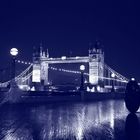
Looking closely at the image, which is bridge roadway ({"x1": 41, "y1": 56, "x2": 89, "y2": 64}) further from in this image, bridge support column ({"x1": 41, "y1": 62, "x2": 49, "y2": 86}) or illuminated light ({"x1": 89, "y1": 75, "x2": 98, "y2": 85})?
illuminated light ({"x1": 89, "y1": 75, "x2": 98, "y2": 85})

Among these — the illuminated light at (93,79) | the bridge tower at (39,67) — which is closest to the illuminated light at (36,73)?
the bridge tower at (39,67)

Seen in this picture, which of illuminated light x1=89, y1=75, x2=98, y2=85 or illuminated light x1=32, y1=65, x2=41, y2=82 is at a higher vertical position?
illuminated light x1=32, y1=65, x2=41, y2=82

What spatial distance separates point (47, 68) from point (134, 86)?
314 feet

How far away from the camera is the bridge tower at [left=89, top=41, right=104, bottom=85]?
9631 cm

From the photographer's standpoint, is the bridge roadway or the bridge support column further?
the bridge support column

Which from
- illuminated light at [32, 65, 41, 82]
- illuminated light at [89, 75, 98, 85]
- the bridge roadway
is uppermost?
the bridge roadway

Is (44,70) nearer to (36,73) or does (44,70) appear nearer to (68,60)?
(36,73)

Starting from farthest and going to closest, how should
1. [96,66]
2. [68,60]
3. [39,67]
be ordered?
[39,67] < [68,60] < [96,66]

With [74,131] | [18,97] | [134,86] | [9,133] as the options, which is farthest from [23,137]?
[18,97]

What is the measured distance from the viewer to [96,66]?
319 ft

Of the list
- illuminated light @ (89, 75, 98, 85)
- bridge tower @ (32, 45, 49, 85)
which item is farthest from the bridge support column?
illuminated light @ (89, 75, 98, 85)

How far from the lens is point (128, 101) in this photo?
16.7 meters

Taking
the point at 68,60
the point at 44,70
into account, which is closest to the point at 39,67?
the point at 44,70

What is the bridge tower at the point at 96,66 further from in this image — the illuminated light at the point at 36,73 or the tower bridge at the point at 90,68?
the illuminated light at the point at 36,73
